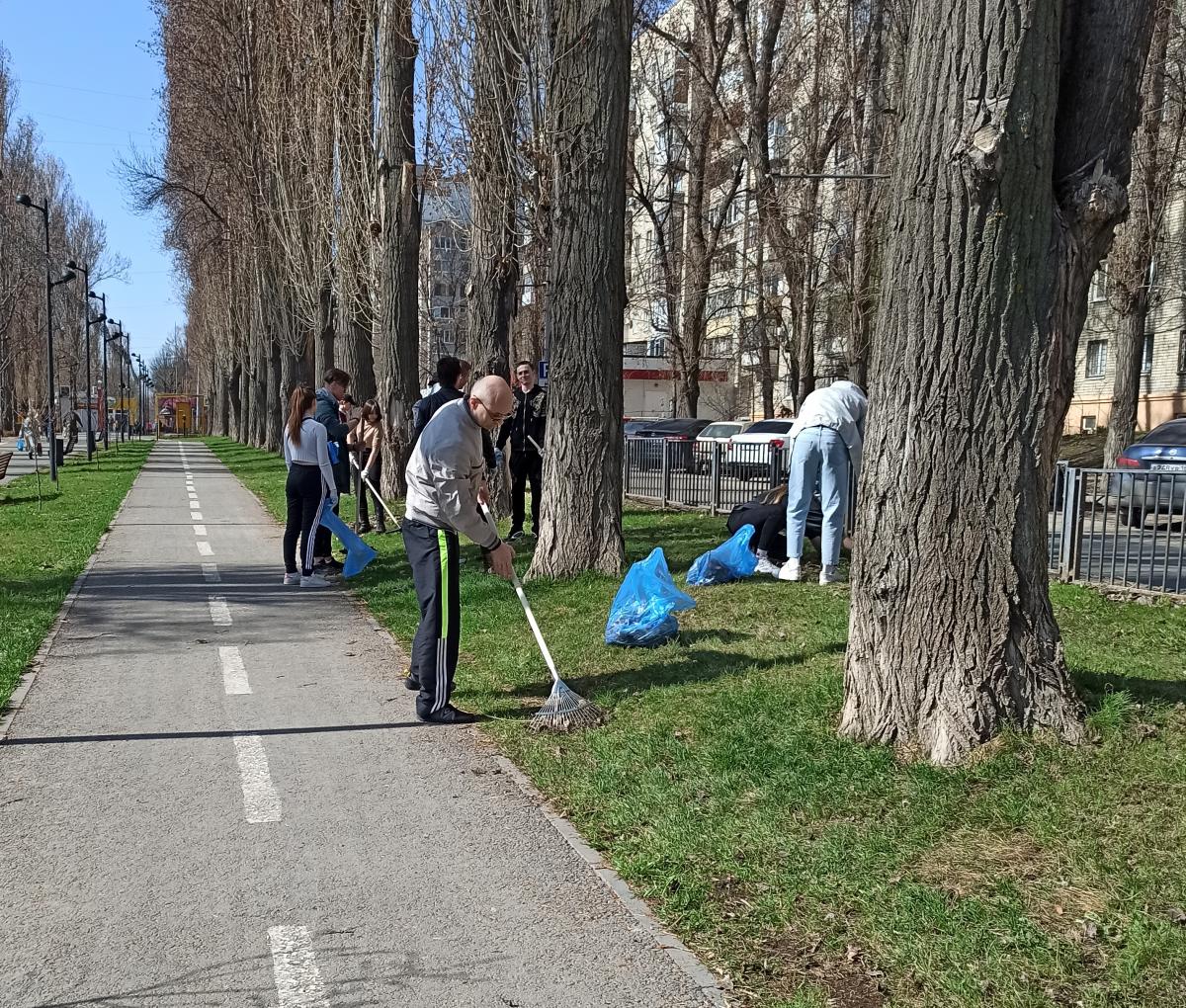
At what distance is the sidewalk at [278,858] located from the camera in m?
3.45

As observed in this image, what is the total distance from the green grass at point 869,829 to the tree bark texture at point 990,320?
313mm

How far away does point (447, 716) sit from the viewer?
636 cm

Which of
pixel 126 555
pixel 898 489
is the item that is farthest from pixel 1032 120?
pixel 126 555

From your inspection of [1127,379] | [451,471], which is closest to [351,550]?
[451,471]

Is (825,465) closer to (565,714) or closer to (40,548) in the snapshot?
(565,714)

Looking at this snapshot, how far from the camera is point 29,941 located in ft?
12.0

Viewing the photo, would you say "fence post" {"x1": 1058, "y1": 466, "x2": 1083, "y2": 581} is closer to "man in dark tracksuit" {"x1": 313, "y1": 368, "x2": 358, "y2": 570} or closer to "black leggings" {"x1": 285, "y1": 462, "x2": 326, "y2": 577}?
"black leggings" {"x1": 285, "y1": 462, "x2": 326, "y2": 577}

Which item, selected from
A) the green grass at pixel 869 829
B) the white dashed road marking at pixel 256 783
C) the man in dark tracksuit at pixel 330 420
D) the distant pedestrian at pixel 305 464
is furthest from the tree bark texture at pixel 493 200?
the white dashed road marking at pixel 256 783

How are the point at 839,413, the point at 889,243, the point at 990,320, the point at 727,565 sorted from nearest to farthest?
the point at 990,320, the point at 889,243, the point at 839,413, the point at 727,565

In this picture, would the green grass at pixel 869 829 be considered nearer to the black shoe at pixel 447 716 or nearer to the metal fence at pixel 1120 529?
the black shoe at pixel 447 716

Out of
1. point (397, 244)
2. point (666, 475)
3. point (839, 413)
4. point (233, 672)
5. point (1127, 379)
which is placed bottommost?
point (233, 672)

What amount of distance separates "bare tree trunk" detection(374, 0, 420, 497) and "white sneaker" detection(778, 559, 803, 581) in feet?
32.3

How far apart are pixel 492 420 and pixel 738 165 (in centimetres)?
3032

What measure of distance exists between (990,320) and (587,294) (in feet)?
18.2
